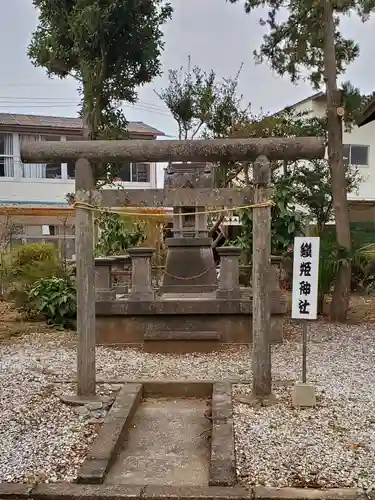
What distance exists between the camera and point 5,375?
655 centimetres

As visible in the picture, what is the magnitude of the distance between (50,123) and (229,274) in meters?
14.4

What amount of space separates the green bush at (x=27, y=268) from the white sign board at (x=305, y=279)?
6279 millimetres

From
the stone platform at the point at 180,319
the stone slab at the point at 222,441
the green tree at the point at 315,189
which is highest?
the green tree at the point at 315,189

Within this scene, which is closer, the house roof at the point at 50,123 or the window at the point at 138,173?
the house roof at the point at 50,123

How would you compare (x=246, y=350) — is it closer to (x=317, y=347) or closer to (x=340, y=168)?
(x=317, y=347)

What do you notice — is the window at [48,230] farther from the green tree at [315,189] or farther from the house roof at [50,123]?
the green tree at [315,189]

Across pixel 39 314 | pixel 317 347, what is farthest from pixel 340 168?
pixel 39 314

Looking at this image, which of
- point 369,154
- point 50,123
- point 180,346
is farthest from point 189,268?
point 369,154

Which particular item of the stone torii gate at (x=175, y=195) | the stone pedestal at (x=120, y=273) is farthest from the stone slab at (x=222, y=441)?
the stone pedestal at (x=120, y=273)

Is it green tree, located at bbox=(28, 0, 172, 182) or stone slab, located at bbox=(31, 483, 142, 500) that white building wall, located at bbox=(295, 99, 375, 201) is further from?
stone slab, located at bbox=(31, 483, 142, 500)

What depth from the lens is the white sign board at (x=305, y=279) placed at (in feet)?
17.6

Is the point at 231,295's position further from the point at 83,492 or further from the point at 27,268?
the point at 83,492

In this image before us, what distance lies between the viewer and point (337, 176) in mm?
10359

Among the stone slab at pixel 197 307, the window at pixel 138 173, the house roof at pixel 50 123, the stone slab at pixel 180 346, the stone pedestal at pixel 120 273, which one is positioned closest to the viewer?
the stone slab at pixel 180 346
